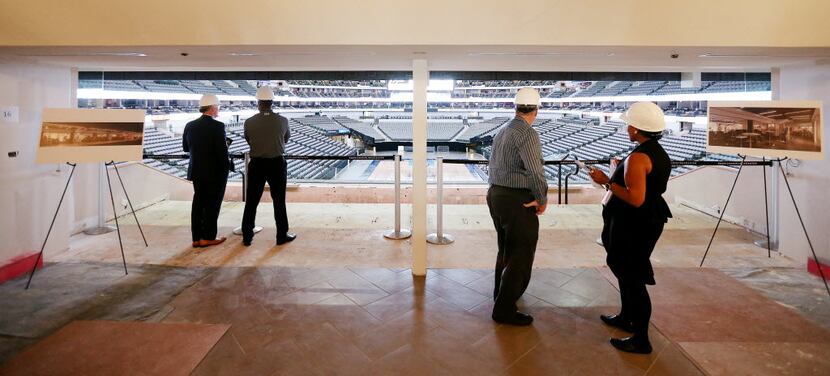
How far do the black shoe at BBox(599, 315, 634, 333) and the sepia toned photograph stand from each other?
3.86 m

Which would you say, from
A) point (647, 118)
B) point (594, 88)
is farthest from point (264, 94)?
point (594, 88)

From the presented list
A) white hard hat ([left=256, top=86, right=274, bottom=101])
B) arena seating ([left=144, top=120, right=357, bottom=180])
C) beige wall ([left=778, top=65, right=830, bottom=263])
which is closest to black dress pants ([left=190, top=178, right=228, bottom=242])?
white hard hat ([left=256, top=86, right=274, bottom=101])

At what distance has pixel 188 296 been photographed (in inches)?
114

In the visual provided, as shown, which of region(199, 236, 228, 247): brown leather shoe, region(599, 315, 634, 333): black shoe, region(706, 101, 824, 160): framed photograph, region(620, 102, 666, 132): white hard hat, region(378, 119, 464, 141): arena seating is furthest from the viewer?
region(378, 119, 464, 141): arena seating

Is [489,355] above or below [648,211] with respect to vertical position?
below

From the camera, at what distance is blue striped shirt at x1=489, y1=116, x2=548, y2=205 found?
2.29 metres

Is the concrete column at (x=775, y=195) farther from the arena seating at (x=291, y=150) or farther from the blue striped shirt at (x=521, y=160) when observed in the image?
the arena seating at (x=291, y=150)

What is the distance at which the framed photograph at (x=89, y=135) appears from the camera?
320cm

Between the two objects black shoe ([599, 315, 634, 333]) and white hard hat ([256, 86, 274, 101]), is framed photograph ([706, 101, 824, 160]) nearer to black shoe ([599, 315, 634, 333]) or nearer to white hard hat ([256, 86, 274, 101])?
black shoe ([599, 315, 634, 333])

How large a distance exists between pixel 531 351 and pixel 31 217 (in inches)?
162

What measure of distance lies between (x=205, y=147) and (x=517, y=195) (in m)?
2.91

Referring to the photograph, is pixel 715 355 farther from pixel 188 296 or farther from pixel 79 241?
pixel 79 241

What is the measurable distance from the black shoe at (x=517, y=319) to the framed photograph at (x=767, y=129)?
2527mm

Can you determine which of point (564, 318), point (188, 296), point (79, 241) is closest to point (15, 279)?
point (79, 241)
